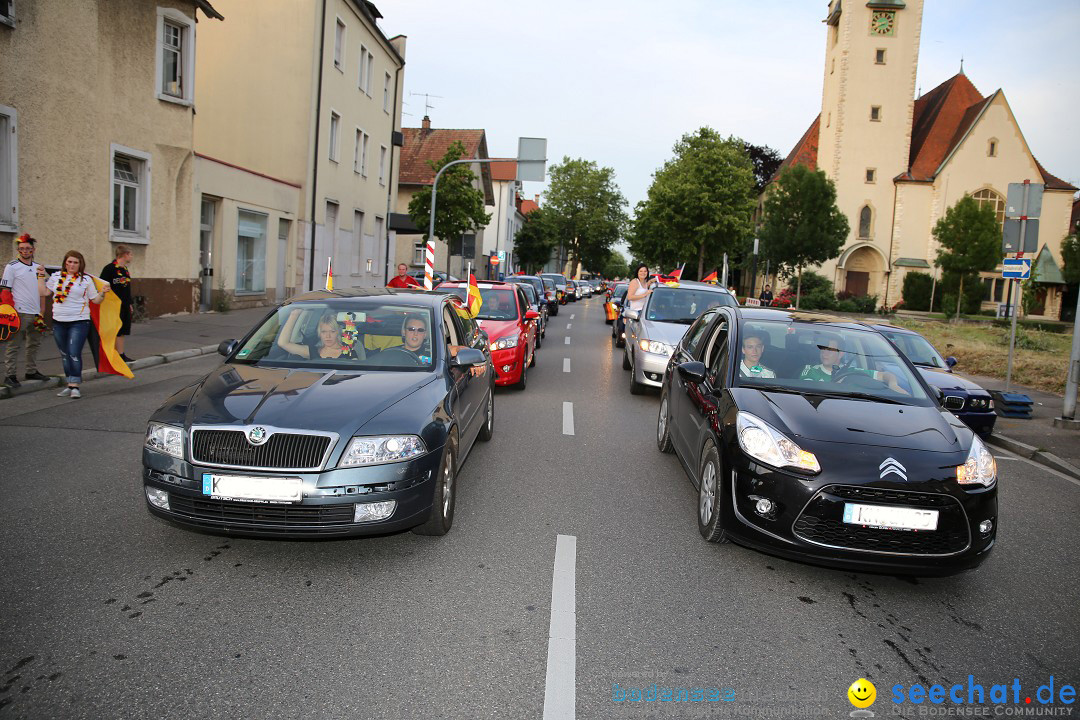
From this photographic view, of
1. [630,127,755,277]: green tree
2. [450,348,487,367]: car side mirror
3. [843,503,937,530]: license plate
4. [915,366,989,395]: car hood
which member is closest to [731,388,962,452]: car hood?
[843,503,937,530]: license plate

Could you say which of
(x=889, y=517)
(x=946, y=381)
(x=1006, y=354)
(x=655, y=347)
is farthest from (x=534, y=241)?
(x=889, y=517)

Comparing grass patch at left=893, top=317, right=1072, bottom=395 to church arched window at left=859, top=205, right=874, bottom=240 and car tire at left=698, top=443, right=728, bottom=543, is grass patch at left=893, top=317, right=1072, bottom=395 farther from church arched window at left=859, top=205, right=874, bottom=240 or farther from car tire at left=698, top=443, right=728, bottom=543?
church arched window at left=859, top=205, right=874, bottom=240

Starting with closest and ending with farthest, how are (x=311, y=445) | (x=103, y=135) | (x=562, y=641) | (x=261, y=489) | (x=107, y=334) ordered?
(x=562, y=641)
(x=261, y=489)
(x=311, y=445)
(x=107, y=334)
(x=103, y=135)

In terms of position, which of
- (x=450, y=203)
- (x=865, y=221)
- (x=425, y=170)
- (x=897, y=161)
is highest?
(x=897, y=161)

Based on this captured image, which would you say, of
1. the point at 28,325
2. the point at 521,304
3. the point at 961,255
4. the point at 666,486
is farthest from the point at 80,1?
the point at 961,255

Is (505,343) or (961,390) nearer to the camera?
(961,390)

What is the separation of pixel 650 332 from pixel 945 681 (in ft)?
26.5

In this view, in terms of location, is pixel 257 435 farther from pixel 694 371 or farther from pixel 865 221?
pixel 865 221

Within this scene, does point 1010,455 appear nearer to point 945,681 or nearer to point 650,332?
point 650,332

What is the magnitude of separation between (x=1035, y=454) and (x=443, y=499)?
790cm

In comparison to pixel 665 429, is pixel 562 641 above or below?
below

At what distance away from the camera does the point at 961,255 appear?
141 ft

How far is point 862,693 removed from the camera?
335 cm

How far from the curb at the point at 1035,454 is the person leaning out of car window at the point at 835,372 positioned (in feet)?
14.4
